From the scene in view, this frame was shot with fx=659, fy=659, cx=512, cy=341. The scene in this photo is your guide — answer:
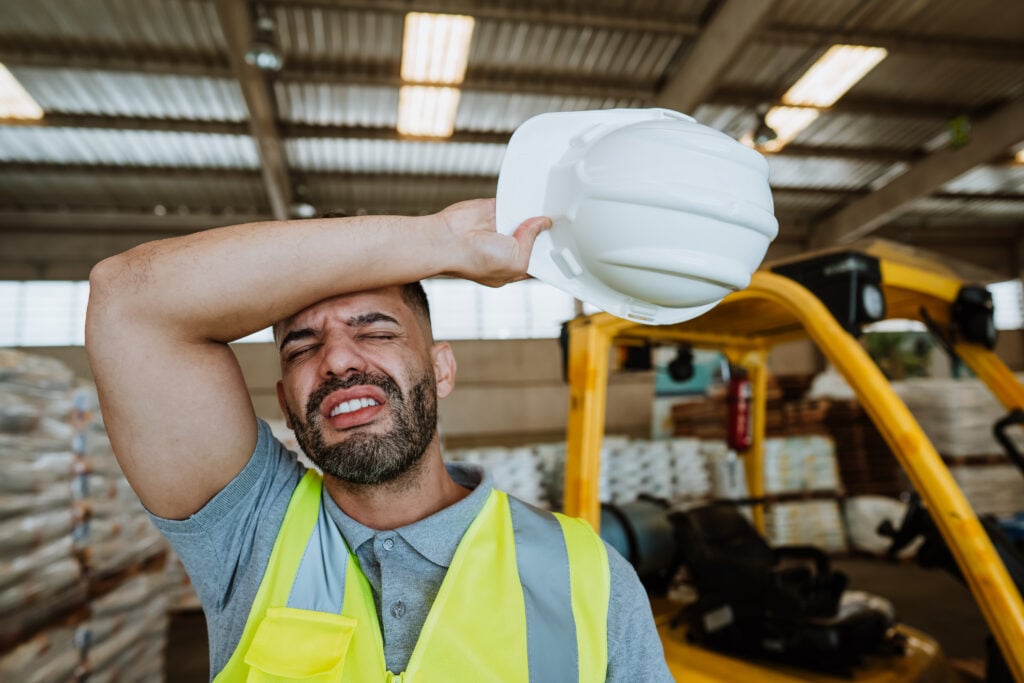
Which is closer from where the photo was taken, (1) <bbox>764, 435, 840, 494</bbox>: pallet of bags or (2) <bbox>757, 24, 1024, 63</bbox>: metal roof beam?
(2) <bbox>757, 24, 1024, 63</bbox>: metal roof beam

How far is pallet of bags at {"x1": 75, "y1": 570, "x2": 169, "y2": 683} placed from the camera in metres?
2.85

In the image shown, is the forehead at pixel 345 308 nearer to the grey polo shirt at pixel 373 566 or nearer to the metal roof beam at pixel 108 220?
the grey polo shirt at pixel 373 566

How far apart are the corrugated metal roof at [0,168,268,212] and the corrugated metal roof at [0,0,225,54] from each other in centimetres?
342

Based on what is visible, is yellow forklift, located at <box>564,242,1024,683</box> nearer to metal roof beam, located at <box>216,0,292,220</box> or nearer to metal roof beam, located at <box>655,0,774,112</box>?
metal roof beam, located at <box>655,0,774,112</box>

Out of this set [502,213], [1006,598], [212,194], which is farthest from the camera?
[212,194]

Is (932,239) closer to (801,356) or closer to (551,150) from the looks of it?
(801,356)

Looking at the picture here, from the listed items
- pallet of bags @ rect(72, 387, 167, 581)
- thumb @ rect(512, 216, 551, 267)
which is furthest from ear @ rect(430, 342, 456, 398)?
pallet of bags @ rect(72, 387, 167, 581)

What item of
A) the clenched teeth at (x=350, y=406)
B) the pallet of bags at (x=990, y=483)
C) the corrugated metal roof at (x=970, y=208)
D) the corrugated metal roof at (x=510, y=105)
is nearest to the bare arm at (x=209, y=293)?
the clenched teeth at (x=350, y=406)

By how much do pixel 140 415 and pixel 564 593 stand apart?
958 mm

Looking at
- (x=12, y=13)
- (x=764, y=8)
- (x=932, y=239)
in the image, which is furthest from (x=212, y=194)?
(x=932, y=239)

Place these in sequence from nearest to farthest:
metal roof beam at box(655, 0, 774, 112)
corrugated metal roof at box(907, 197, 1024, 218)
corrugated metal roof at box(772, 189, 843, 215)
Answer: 1. metal roof beam at box(655, 0, 774, 112)
2. corrugated metal roof at box(772, 189, 843, 215)
3. corrugated metal roof at box(907, 197, 1024, 218)

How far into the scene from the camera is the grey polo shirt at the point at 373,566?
143 cm

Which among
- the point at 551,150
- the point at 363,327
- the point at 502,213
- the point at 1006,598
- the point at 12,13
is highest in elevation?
the point at 12,13

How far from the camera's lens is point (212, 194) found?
11.0m
